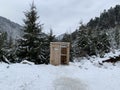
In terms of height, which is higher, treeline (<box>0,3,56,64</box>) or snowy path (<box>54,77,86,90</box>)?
treeline (<box>0,3,56,64</box>)

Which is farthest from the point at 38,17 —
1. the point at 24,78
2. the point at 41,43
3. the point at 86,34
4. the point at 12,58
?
the point at 24,78

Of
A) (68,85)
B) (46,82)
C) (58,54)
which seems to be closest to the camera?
(68,85)

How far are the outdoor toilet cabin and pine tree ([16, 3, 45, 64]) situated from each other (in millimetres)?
6315

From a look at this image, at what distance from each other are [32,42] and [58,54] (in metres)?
7.95

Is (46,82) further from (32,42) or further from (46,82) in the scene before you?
(32,42)

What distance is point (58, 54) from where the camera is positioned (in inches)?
707

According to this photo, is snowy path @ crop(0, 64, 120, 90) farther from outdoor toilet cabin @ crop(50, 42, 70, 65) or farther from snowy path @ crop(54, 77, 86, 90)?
outdoor toilet cabin @ crop(50, 42, 70, 65)

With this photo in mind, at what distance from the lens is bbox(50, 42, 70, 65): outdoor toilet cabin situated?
58.3 ft

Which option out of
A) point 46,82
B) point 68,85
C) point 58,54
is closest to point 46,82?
point 46,82

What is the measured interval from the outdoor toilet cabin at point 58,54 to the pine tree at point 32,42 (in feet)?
20.7

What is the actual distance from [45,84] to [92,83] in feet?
7.51

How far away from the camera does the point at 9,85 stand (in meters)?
9.13

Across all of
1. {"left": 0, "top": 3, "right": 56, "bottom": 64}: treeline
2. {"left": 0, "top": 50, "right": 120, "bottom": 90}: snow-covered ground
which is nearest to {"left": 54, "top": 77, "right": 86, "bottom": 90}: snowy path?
{"left": 0, "top": 50, "right": 120, "bottom": 90}: snow-covered ground

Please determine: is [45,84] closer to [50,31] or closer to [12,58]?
[12,58]
